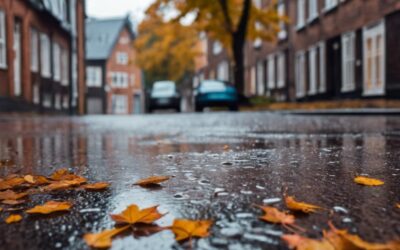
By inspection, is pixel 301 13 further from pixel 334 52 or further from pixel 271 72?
pixel 271 72

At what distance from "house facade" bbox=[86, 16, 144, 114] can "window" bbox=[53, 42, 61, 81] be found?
22.8 m

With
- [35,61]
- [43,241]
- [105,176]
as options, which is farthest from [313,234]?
[35,61]

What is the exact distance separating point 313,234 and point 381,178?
0.92 m

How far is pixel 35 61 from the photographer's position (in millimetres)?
19766

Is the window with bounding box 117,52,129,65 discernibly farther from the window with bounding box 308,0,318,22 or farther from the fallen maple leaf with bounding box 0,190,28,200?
the fallen maple leaf with bounding box 0,190,28,200

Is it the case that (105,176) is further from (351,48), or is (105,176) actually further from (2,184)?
(351,48)

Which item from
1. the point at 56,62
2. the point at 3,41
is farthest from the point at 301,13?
the point at 3,41

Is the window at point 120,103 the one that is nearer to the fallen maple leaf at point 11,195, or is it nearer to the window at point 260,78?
the window at point 260,78

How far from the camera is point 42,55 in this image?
2144cm

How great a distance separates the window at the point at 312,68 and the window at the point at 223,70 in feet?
65.2

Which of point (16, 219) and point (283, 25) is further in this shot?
point (283, 25)

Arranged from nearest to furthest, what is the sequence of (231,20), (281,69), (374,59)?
(374,59)
(231,20)
(281,69)

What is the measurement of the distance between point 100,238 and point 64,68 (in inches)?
997

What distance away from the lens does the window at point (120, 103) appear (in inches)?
2128
